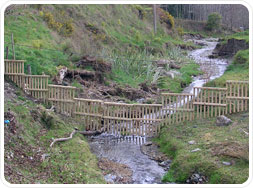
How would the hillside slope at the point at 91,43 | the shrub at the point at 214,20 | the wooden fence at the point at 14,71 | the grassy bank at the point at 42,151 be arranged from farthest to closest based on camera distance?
the shrub at the point at 214,20
the hillside slope at the point at 91,43
the wooden fence at the point at 14,71
the grassy bank at the point at 42,151

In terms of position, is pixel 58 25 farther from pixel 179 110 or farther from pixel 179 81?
pixel 179 110

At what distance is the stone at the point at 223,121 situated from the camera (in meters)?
12.3

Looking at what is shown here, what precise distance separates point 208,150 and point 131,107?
13.2 ft

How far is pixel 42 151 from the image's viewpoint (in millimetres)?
10297

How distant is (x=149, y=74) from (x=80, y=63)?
404 centimetres

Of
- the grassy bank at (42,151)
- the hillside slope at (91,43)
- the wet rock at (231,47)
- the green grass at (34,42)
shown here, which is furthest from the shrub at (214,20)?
the grassy bank at (42,151)

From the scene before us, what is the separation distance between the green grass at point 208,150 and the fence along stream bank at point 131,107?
456 mm

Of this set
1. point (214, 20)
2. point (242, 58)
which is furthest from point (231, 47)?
point (214, 20)

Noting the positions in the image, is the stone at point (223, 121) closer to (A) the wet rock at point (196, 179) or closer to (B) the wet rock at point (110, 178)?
(A) the wet rock at point (196, 179)

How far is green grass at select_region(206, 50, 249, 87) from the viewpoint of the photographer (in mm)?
17558

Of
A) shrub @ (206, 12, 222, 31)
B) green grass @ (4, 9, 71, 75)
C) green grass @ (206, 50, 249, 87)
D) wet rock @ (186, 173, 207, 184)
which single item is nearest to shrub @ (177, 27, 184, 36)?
shrub @ (206, 12, 222, 31)

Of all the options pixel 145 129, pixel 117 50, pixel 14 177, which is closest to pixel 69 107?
pixel 145 129

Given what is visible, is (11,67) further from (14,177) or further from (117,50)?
(117,50)

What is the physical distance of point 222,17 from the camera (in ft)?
119
